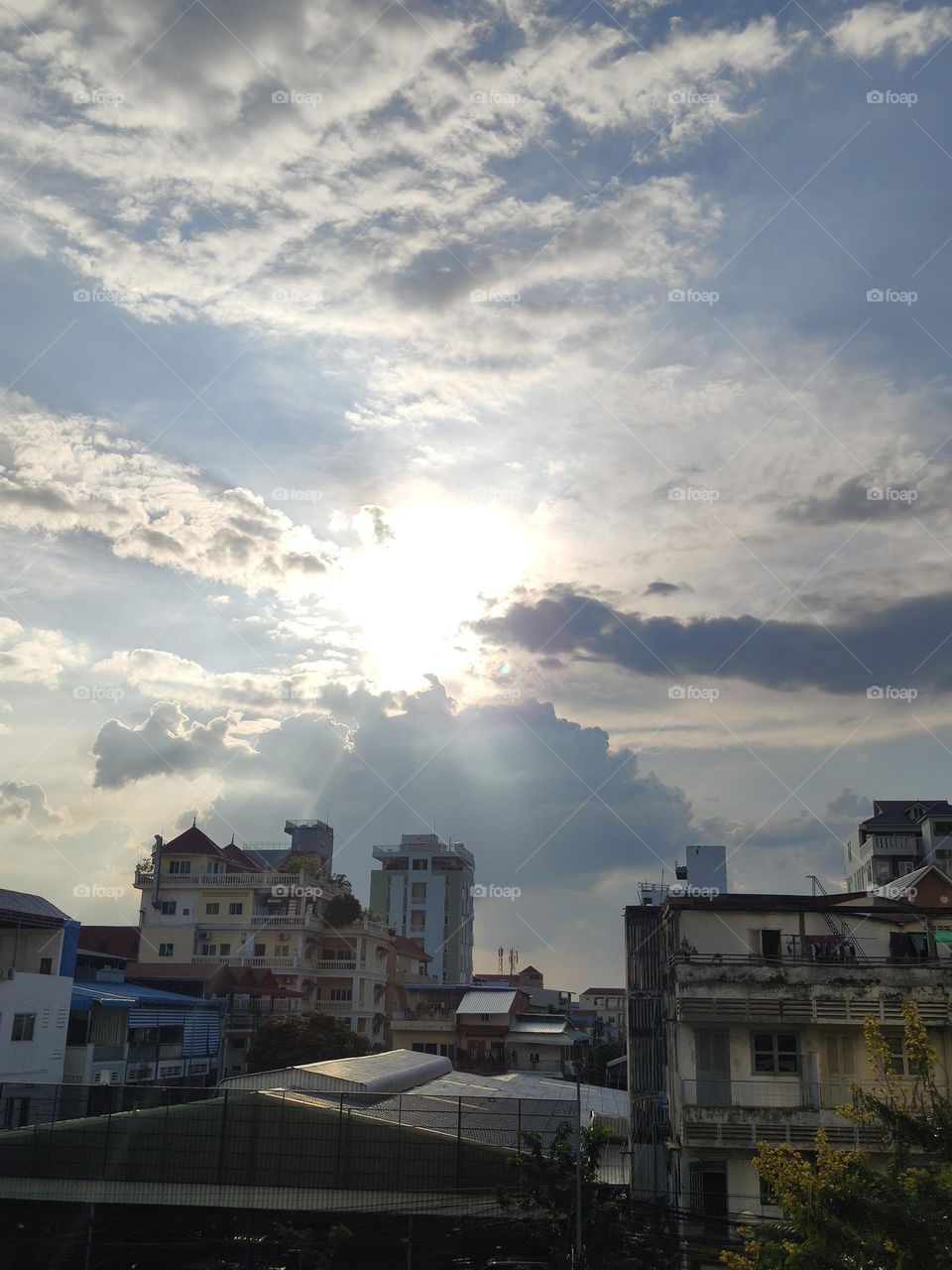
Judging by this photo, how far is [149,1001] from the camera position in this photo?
55156mm

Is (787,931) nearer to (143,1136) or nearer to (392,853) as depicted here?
(143,1136)

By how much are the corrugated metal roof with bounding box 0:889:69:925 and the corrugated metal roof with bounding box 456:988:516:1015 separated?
37.0 meters

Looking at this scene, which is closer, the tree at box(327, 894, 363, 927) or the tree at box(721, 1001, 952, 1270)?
the tree at box(721, 1001, 952, 1270)

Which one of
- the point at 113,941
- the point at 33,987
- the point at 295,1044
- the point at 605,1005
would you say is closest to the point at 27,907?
the point at 33,987

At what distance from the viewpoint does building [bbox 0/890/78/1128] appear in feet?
141

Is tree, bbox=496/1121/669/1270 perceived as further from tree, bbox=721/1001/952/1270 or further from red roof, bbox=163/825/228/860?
red roof, bbox=163/825/228/860

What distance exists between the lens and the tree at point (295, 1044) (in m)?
61.2

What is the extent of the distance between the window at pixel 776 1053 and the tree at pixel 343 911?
53543 mm

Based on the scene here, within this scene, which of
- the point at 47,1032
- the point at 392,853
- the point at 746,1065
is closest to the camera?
the point at 746,1065

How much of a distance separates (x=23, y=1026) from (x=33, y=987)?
1.50m

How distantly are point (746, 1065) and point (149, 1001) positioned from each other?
35.8 m

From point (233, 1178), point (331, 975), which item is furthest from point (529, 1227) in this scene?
point (331, 975)

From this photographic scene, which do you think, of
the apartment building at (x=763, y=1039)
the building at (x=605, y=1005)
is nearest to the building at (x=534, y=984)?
the building at (x=605, y=1005)

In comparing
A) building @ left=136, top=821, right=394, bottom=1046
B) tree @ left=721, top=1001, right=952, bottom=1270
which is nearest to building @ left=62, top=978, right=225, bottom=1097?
building @ left=136, top=821, right=394, bottom=1046
